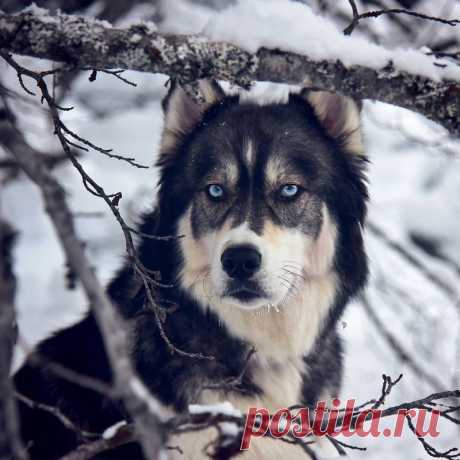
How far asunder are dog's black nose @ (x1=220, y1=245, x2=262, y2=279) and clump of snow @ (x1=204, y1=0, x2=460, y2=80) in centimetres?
92

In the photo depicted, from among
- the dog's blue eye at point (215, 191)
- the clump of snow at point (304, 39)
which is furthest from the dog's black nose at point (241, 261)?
the clump of snow at point (304, 39)

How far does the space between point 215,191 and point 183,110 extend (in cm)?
52

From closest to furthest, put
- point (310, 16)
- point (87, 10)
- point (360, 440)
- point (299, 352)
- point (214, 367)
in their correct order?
point (310, 16)
point (214, 367)
point (299, 352)
point (360, 440)
point (87, 10)

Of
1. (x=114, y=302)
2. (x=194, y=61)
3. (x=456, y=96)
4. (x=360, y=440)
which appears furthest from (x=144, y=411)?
(x=360, y=440)

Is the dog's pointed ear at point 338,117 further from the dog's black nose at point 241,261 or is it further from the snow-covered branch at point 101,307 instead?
the snow-covered branch at point 101,307

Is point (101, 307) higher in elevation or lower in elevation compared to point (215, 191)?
lower

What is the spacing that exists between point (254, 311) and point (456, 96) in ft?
4.93

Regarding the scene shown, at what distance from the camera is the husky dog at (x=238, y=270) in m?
3.34

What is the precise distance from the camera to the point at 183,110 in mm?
3744

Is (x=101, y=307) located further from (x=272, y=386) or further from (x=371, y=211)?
(x=371, y=211)

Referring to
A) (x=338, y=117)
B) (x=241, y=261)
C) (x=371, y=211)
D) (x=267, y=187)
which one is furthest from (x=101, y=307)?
(x=371, y=211)

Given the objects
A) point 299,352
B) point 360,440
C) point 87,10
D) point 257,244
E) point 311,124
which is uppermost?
point 87,10

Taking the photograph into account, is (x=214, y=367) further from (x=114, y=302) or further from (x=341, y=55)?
(x=341, y=55)

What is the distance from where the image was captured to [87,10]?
6.58 meters
